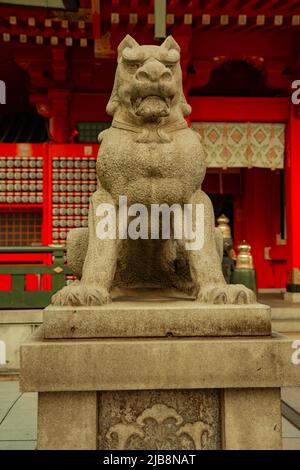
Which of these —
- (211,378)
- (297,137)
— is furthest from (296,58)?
(211,378)

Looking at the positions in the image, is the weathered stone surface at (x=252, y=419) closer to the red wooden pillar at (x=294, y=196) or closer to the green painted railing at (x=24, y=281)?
the green painted railing at (x=24, y=281)

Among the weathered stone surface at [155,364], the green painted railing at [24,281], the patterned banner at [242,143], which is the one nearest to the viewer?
the weathered stone surface at [155,364]

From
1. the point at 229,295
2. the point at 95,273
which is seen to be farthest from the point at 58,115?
the point at 229,295

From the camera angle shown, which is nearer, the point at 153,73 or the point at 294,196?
the point at 153,73

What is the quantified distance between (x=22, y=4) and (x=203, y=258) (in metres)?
4.53

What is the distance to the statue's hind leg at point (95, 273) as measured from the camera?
2.41m

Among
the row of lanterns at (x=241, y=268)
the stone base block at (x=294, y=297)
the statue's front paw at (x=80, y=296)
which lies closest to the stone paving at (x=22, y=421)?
the statue's front paw at (x=80, y=296)

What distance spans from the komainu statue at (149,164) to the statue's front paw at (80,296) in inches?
0.8

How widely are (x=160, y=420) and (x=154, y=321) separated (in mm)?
483

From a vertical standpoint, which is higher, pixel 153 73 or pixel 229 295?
pixel 153 73

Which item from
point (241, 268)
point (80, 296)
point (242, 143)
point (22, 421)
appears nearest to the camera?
point (80, 296)

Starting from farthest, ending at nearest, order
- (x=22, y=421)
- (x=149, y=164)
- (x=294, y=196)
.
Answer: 1. (x=294, y=196)
2. (x=22, y=421)
3. (x=149, y=164)

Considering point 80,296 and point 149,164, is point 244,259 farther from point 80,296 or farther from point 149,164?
point 80,296

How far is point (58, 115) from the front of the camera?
27.3 feet
